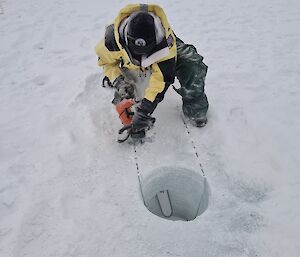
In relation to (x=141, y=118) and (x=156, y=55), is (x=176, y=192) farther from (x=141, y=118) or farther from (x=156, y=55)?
(x=156, y=55)

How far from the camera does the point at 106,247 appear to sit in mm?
2412

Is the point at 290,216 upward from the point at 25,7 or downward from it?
downward

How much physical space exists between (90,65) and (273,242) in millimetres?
3156

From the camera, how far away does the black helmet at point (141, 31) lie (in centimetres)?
260

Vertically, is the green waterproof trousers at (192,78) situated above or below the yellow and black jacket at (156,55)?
below

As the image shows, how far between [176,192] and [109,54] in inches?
55.7

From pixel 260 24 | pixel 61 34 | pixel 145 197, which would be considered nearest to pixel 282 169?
pixel 145 197

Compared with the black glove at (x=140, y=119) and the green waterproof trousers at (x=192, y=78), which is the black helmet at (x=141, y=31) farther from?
the green waterproof trousers at (x=192, y=78)

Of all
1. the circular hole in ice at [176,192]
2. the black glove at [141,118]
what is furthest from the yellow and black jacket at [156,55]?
the circular hole in ice at [176,192]

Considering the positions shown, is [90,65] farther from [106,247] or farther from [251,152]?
[106,247]

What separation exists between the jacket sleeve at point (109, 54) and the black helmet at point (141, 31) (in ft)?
1.75

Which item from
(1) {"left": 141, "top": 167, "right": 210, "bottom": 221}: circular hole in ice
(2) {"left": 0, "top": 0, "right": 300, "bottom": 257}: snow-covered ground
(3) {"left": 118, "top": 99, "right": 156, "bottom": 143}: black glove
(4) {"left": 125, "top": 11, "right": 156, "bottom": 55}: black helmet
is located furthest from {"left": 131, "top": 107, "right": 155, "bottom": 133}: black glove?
(4) {"left": 125, "top": 11, "right": 156, "bottom": 55}: black helmet

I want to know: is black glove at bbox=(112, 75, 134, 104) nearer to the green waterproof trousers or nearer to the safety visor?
the green waterproof trousers

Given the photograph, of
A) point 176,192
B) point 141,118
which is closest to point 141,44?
point 141,118
